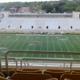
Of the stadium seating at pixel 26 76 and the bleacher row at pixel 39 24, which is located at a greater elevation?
the bleacher row at pixel 39 24

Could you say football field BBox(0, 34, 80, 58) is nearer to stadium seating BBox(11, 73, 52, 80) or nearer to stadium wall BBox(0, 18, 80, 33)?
stadium wall BBox(0, 18, 80, 33)

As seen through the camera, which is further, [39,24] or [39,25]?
[39,24]

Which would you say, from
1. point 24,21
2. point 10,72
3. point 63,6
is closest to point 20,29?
point 24,21

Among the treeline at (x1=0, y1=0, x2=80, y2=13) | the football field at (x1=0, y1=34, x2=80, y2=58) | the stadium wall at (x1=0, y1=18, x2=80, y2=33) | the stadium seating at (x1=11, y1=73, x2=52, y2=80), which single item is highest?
the treeline at (x1=0, y1=0, x2=80, y2=13)

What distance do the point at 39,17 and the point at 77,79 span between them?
1508 cm

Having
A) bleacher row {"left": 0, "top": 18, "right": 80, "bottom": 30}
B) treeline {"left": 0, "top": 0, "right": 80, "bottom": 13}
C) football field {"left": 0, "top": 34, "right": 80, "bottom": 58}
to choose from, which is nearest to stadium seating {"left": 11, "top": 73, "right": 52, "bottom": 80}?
football field {"left": 0, "top": 34, "right": 80, "bottom": 58}

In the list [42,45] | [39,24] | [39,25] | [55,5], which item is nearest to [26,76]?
[42,45]

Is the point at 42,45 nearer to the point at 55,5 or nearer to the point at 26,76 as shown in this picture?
the point at 55,5

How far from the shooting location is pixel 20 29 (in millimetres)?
13680

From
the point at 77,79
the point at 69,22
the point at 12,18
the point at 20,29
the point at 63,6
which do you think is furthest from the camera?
the point at 12,18

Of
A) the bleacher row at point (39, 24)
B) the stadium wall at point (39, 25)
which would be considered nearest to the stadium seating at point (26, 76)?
the stadium wall at point (39, 25)

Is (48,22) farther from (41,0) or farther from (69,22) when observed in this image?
(41,0)

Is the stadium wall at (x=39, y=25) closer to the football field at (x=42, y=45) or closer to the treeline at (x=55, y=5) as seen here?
the treeline at (x=55, y=5)

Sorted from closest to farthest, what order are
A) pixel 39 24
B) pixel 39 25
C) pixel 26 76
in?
pixel 26 76, pixel 39 25, pixel 39 24
